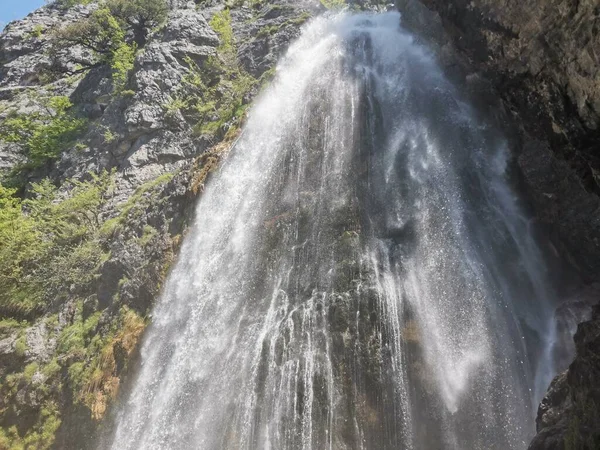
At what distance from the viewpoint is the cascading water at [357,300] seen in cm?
1023

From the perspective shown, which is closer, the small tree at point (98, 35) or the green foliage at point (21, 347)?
the green foliage at point (21, 347)

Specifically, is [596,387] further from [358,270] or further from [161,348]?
[161,348]

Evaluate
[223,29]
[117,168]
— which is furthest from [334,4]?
[117,168]

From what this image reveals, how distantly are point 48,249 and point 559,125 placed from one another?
751 inches

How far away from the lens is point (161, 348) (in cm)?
1330

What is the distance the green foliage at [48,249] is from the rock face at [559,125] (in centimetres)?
1543

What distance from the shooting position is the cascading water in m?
10.2

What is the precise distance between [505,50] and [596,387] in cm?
741

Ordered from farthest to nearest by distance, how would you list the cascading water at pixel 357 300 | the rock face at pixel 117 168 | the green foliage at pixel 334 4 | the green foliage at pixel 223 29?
the green foliage at pixel 334 4, the green foliage at pixel 223 29, the rock face at pixel 117 168, the cascading water at pixel 357 300

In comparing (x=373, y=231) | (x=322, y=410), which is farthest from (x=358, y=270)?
(x=322, y=410)

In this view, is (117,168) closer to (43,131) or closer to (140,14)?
(43,131)

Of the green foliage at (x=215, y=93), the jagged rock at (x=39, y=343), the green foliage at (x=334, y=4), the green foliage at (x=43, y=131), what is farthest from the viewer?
the green foliage at (x=334, y=4)

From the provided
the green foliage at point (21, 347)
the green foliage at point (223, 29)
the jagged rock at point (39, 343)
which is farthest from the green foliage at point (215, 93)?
the green foliage at point (21, 347)

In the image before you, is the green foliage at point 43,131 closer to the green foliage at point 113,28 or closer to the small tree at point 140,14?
the green foliage at point 113,28
